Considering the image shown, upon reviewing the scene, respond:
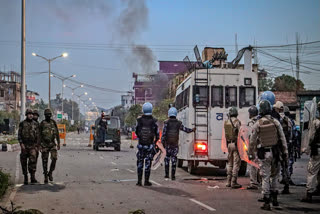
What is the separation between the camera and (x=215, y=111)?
15461 millimetres

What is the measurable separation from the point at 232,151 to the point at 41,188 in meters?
4.85

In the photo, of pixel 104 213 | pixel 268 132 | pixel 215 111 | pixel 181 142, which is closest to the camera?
pixel 104 213

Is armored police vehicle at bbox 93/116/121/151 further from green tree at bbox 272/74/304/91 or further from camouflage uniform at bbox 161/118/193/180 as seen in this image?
green tree at bbox 272/74/304/91

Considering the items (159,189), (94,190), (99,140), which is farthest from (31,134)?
(99,140)

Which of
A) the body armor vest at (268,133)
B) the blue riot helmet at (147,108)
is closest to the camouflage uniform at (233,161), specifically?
the blue riot helmet at (147,108)

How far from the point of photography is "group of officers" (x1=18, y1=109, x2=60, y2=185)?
13.1 m

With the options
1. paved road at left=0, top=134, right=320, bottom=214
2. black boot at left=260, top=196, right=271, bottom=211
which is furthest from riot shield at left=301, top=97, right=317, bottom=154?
black boot at left=260, top=196, right=271, bottom=211

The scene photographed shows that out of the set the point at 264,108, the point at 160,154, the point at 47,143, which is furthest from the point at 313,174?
the point at 47,143

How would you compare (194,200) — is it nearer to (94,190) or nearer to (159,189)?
(159,189)

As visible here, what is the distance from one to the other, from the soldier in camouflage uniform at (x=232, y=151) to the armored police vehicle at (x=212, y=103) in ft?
7.49

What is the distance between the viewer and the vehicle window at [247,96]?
15648mm

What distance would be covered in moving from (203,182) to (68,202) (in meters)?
4.94

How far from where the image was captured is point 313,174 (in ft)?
32.5

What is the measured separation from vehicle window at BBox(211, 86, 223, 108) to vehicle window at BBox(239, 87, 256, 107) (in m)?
0.66
